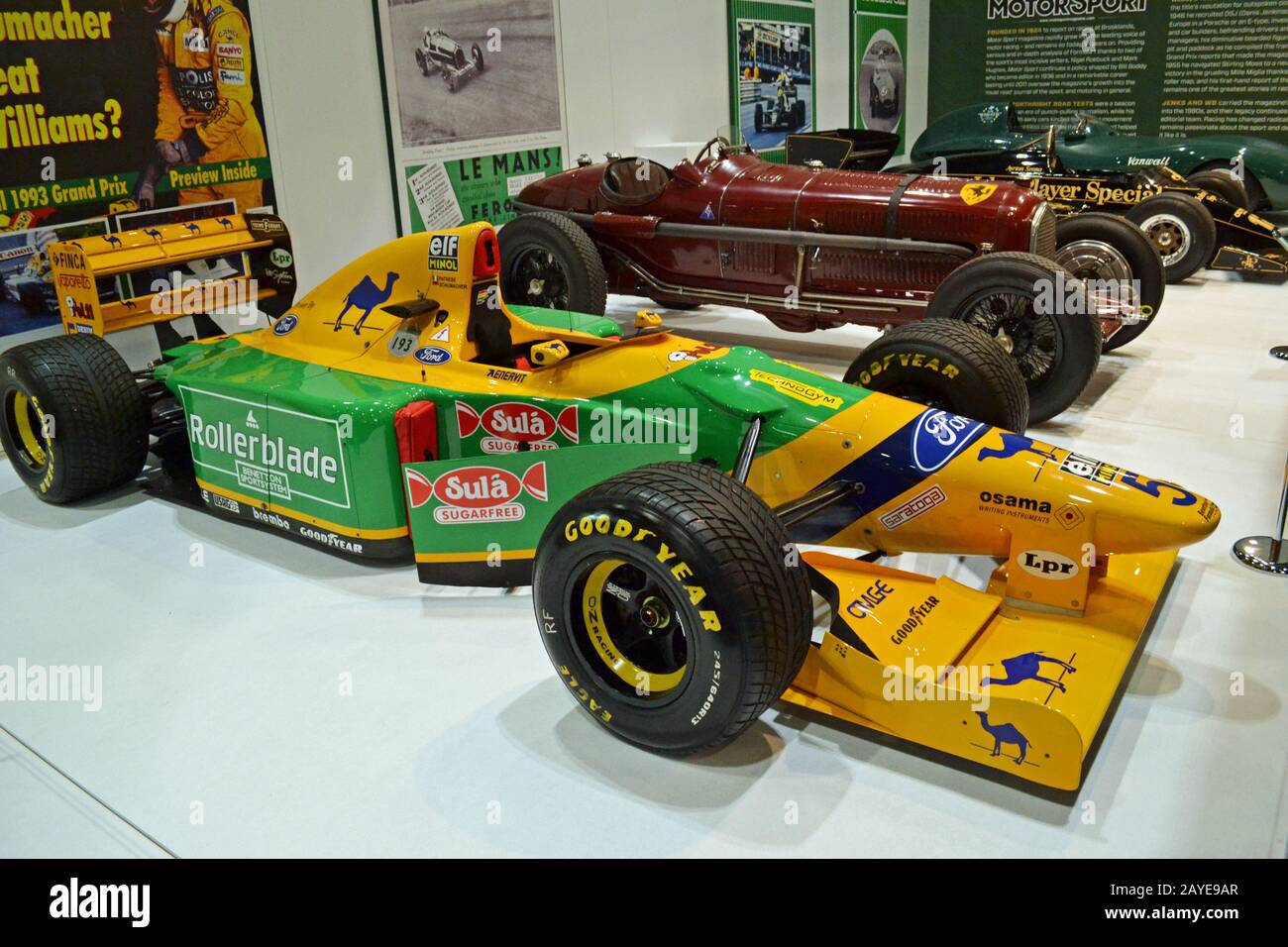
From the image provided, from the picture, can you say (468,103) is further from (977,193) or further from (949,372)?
(949,372)

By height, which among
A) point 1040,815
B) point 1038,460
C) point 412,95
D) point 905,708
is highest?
point 412,95

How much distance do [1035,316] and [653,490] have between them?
371cm

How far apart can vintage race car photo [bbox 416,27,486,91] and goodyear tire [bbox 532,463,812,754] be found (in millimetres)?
6541

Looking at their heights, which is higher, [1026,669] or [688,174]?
[688,174]

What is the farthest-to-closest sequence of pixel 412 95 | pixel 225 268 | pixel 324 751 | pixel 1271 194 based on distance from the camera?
pixel 1271 194 < pixel 412 95 < pixel 225 268 < pixel 324 751

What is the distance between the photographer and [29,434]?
5320mm

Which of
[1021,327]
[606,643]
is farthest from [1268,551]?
[606,643]

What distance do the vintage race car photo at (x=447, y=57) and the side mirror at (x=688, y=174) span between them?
233 centimetres

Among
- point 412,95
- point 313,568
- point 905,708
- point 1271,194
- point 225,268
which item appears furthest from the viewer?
point 1271,194

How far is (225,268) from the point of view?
5871 mm

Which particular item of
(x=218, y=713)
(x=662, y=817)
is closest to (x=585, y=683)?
(x=662, y=817)

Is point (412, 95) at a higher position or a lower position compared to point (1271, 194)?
higher

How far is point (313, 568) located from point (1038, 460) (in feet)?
9.65

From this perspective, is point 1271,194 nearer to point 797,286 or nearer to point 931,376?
point 797,286
